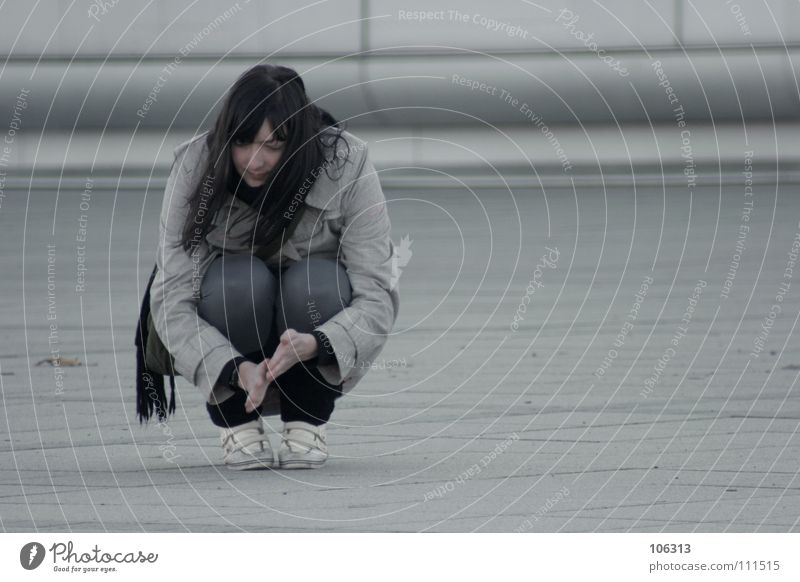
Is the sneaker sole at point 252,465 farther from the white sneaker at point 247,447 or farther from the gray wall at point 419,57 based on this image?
the gray wall at point 419,57

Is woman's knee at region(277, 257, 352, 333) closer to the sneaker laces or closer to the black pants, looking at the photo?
the black pants

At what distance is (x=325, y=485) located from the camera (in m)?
3.19

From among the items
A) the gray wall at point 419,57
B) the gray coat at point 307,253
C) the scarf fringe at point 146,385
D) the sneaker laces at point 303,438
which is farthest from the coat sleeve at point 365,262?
the gray wall at point 419,57

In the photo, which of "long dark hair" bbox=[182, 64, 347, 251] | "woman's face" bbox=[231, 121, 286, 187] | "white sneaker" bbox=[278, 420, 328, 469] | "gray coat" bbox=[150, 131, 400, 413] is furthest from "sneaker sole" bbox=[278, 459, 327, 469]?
"woman's face" bbox=[231, 121, 286, 187]

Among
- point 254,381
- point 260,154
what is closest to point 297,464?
point 254,381

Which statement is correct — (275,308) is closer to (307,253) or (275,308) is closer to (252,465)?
(307,253)

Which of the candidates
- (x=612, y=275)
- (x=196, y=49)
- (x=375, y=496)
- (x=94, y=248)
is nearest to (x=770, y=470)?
(x=375, y=496)

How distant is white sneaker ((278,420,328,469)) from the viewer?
11.2ft

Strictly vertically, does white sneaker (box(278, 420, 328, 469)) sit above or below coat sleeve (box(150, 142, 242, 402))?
below

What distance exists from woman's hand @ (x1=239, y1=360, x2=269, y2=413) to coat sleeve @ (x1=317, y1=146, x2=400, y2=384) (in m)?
0.16

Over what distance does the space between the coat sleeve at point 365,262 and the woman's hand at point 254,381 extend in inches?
6.1

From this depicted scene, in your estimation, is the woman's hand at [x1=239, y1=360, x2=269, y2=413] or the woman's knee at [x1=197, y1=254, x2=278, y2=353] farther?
the woman's knee at [x1=197, y1=254, x2=278, y2=353]
